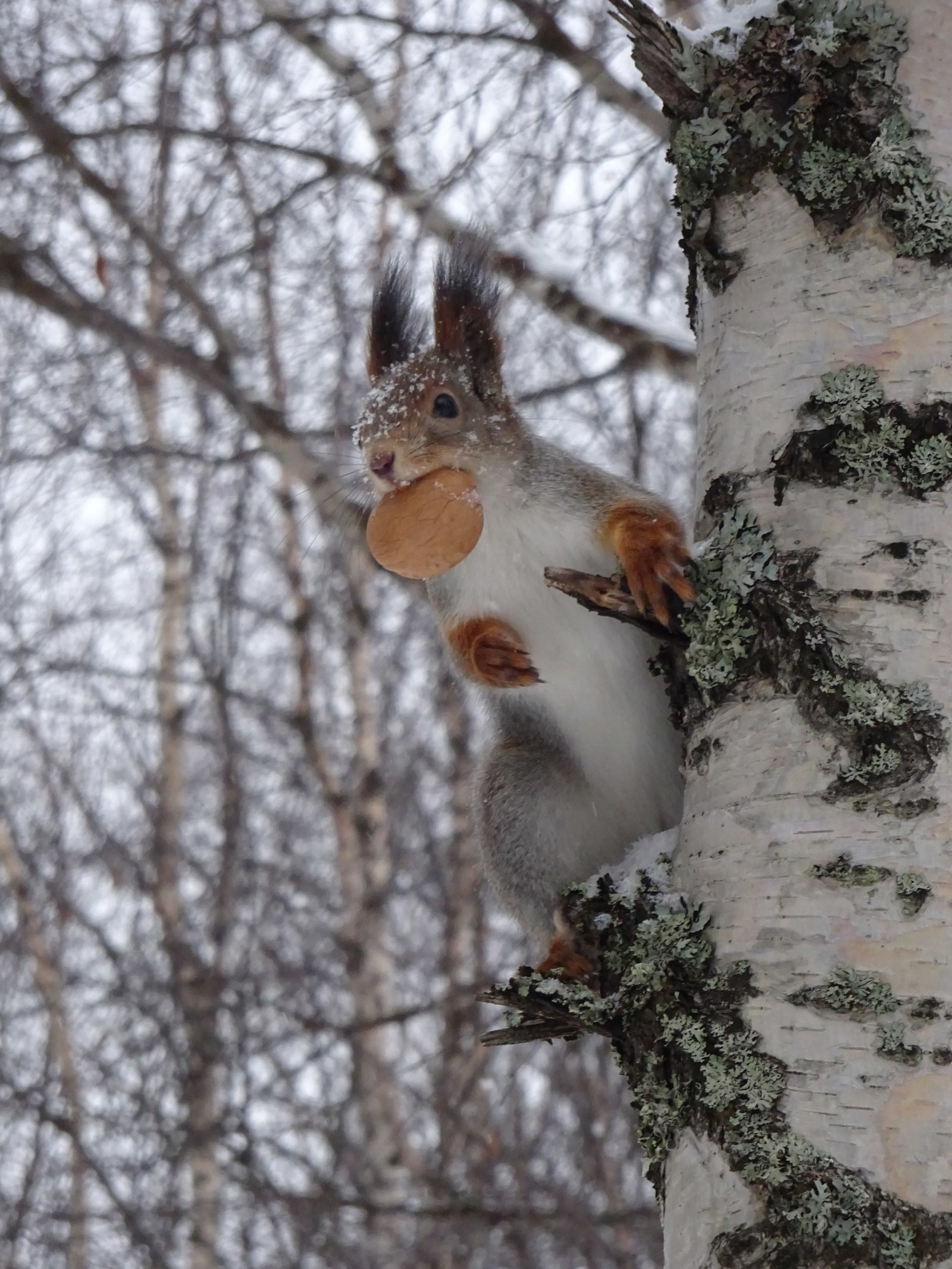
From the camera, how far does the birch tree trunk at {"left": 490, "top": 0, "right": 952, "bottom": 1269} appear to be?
853 mm

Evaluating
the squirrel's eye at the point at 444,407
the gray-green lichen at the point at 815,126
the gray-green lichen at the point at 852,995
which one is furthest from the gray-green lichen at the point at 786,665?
the squirrel's eye at the point at 444,407

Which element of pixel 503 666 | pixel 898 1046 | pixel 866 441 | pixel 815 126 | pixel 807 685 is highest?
pixel 815 126

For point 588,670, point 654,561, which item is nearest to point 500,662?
point 588,670

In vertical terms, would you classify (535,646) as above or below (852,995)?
above

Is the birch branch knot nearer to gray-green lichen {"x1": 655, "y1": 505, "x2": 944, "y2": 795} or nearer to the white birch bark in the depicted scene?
the white birch bark

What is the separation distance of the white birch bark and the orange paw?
0.16ft

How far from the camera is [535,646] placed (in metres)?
1.57

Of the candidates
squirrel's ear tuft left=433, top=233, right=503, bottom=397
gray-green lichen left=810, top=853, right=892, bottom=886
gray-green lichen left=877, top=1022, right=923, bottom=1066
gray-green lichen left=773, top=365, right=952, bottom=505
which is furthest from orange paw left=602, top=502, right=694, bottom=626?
squirrel's ear tuft left=433, top=233, right=503, bottom=397

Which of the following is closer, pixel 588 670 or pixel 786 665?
pixel 786 665

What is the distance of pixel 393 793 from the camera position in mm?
5051

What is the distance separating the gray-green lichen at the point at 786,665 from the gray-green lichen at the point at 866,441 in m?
0.06

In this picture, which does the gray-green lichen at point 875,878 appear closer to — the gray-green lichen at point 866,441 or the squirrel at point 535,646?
the gray-green lichen at point 866,441

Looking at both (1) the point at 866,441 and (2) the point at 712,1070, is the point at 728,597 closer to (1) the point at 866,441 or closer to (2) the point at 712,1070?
(1) the point at 866,441

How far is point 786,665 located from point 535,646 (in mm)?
593
